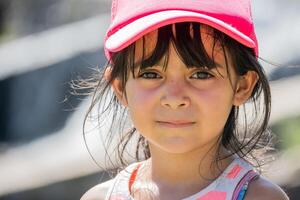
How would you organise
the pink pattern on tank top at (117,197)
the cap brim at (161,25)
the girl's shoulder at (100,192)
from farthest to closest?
the girl's shoulder at (100,192) → the pink pattern on tank top at (117,197) → the cap brim at (161,25)

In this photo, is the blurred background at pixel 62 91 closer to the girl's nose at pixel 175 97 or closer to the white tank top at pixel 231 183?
the white tank top at pixel 231 183

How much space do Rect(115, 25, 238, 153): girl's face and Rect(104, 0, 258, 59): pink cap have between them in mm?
59

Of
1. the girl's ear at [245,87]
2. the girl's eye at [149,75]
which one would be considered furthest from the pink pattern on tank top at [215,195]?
the girl's eye at [149,75]

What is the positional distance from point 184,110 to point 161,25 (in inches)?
9.4

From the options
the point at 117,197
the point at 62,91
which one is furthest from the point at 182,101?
the point at 62,91

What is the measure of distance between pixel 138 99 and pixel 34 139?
7.93 feet

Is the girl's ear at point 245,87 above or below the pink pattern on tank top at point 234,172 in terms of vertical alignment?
above

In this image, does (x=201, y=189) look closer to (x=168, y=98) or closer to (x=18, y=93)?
(x=168, y=98)

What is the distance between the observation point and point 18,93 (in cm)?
548

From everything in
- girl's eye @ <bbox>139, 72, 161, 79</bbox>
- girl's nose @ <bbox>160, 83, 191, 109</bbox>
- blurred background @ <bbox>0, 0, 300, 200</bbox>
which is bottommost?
blurred background @ <bbox>0, 0, 300, 200</bbox>

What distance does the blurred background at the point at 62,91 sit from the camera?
4934 millimetres

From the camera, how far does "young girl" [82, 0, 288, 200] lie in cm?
287

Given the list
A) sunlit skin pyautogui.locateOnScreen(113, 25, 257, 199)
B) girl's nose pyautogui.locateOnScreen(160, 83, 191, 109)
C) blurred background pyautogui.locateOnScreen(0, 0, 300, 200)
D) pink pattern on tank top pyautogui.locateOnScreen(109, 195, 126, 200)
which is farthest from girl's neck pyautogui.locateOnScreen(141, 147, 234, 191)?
blurred background pyautogui.locateOnScreen(0, 0, 300, 200)

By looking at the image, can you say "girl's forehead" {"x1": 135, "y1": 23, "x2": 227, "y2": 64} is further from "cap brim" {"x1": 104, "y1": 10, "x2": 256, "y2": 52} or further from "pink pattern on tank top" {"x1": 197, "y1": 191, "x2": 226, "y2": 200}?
"pink pattern on tank top" {"x1": 197, "y1": 191, "x2": 226, "y2": 200}
